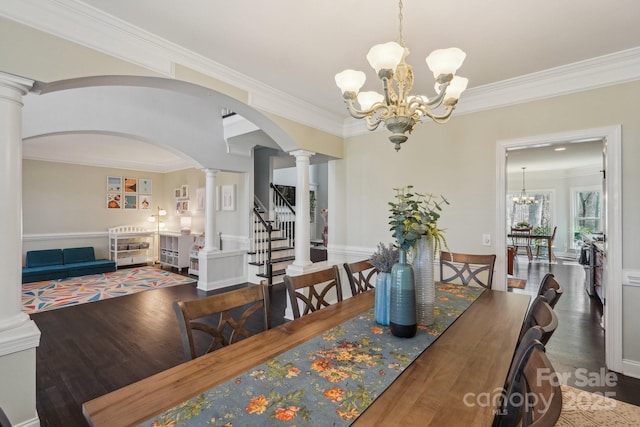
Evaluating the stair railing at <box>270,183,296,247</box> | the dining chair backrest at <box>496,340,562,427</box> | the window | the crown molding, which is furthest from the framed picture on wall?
the window

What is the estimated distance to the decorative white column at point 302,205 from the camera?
12.2ft

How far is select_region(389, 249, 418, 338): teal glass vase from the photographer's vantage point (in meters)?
1.41

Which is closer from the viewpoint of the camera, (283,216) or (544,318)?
(544,318)

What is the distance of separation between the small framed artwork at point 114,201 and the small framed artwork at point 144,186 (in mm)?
529

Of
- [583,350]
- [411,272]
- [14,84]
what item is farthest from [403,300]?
[583,350]

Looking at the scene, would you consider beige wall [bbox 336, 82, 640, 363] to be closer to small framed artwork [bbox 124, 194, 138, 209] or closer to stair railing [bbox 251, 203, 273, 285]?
stair railing [bbox 251, 203, 273, 285]

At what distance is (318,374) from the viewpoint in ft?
3.67

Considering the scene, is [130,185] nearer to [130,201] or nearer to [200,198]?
[130,201]

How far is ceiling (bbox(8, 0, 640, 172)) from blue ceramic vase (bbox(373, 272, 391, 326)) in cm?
169

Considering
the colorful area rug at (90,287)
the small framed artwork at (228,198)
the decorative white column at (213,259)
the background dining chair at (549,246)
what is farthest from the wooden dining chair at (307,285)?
the background dining chair at (549,246)

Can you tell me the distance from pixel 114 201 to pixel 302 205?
648 centimetres

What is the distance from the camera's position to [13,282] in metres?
1.75

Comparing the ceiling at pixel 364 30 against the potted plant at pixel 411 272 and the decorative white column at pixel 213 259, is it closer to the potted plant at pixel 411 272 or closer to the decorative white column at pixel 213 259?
the potted plant at pixel 411 272

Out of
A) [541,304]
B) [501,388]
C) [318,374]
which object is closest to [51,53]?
[318,374]
